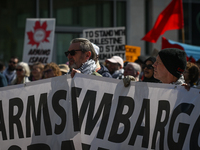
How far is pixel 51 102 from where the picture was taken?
3539 mm

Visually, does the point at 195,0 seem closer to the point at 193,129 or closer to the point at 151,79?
the point at 151,79

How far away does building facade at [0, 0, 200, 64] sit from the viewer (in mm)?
13234

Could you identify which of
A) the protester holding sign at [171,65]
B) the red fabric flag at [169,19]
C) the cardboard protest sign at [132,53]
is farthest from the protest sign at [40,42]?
the protester holding sign at [171,65]

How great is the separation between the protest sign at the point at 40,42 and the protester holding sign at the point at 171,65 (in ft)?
20.5

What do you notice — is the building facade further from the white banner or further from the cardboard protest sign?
the white banner

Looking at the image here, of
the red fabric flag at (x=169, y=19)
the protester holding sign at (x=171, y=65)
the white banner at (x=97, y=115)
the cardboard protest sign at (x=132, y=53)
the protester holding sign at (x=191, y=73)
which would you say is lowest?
the white banner at (x=97, y=115)

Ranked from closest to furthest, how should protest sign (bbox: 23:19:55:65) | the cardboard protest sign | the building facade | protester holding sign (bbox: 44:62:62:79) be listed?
protester holding sign (bbox: 44:62:62:79) < protest sign (bbox: 23:19:55:65) < the cardboard protest sign < the building facade

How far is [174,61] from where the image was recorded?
313 cm

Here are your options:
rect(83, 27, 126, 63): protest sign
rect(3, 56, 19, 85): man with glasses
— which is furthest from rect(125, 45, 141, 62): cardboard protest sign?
rect(3, 56, 19, 85): man with glasses

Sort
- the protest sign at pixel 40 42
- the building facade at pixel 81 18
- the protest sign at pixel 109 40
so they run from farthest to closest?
1. the building facade at pixel 81 18
2. the protest sign at pixel 40 42
3. the protest sign at pixel 109 40

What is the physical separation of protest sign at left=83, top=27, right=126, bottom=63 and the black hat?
19.1 feet

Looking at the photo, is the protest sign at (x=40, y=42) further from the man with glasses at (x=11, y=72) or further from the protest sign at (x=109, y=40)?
the protest sign at (x=109, y=40)

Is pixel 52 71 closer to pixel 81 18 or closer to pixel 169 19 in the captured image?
pixel 169 19

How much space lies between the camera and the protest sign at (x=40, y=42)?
9.31 metres
